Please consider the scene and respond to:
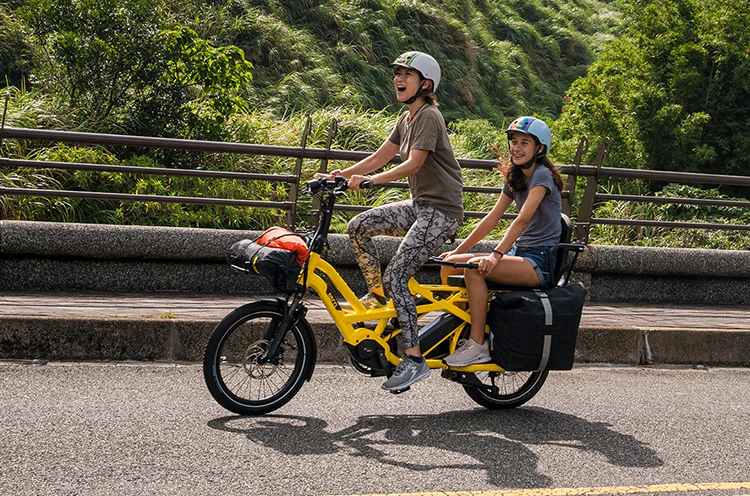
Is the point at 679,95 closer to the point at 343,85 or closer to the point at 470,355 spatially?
the point at 343,85

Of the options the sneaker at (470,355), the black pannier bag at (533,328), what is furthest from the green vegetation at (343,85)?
the black pannier bag at (533,328)

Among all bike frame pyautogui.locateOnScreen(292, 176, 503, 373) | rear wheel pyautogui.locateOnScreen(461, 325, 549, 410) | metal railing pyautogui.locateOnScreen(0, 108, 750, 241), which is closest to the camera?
bike frame pyautogui.locateOnScreen(292, 176, 503, 373)

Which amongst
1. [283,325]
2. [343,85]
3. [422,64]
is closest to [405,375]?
[283,325]

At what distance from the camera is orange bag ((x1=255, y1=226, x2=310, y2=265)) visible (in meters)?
5.47

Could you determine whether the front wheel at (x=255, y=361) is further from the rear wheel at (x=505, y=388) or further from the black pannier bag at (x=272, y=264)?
the rear wheel at (x=505, y=388)

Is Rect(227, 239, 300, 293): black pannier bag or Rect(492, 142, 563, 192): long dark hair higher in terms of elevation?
Rect(492, 142, 563, 192): long dark hair

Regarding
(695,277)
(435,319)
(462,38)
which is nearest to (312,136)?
(695,277)

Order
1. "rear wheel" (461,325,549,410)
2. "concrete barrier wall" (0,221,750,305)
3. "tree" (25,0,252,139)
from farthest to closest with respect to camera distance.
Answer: "tree" (25,0,252,139), "concrete barrier wall" (0,221,750,305), "rear wheel" (461,325,549,410)

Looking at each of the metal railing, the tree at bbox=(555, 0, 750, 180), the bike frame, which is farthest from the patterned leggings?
the tree at bbox=(555, 0, 750, 180)

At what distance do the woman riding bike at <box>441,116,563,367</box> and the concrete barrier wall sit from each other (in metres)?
3.44

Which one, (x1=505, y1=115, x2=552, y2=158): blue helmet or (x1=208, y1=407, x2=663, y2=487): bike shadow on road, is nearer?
(x1=208, y1=407, x2=663, y2=487): bike shadow on road

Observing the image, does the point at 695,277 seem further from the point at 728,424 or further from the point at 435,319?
the point at 435,319

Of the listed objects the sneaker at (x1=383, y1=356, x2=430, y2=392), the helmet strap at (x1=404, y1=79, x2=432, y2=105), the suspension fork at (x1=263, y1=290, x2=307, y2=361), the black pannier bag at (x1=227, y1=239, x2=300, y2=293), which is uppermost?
the helmet strap at (x1=404, y1=79, x2=432, y2=105)

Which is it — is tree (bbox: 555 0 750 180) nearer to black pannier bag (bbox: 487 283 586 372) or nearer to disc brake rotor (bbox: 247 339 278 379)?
black pannier bag (bbox: 487 283 586 372)
